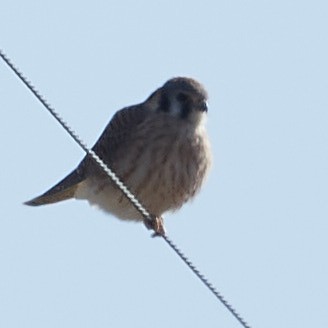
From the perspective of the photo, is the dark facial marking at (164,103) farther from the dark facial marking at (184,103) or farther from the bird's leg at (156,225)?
the bird's leg at (156,225)

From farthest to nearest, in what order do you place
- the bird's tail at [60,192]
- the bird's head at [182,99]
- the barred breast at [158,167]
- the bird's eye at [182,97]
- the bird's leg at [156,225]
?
1. the bird's tail at [60,192]
2. the bird's eye at [182,97]
3. the bird's head at [182,99]
4. the barred breast at [158,167]
5. the bird's leg at [156,225]

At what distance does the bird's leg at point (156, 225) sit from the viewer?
897 centimetres

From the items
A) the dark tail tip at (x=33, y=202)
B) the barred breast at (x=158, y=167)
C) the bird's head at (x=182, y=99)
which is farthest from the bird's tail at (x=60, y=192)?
the bird's head at (x=182, y=99)

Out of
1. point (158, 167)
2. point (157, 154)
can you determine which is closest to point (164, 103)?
point (157, 154)

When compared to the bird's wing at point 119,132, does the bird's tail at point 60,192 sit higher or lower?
lower

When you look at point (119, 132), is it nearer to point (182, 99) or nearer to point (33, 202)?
point (182, 99)

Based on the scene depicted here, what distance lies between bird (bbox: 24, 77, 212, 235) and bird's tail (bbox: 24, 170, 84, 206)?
21 cm

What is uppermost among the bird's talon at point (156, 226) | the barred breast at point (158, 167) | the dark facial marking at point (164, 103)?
the dark facial marking at point (164, 103)

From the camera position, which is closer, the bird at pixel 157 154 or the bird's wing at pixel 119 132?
the bird at pixel 157 154

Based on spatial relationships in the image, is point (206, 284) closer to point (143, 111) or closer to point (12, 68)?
point (12, 68)

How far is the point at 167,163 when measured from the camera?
9.11 metres

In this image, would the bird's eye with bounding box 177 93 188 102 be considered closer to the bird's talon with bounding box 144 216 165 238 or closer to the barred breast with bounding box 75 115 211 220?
the barred breast with bounding box 75 115 211 220

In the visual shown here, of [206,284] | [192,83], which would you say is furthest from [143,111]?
[206,284]

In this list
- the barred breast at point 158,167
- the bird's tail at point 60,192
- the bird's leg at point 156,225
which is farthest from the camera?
the bird's tail at point 60,192
